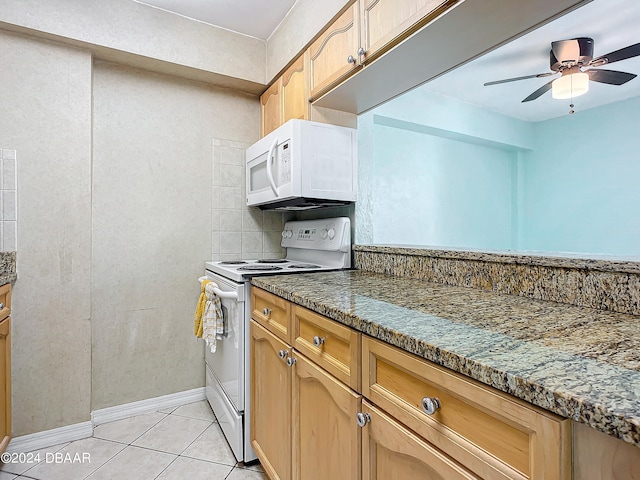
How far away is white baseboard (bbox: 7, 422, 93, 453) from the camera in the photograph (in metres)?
1.73

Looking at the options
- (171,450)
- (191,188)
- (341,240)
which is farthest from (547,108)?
(171,450)

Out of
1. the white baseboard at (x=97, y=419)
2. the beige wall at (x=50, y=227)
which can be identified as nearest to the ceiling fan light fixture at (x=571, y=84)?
Result: the beige wall at (x=50, y=227)

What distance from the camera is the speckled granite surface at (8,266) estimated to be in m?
1.66

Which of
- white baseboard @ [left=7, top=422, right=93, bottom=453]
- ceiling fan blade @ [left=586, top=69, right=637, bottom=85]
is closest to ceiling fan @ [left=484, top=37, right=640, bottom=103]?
ceiling fan blade @ [left=586, top=69, right=637, bottom=85]

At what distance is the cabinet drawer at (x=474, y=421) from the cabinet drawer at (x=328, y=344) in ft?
0.30

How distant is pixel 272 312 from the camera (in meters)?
1.39

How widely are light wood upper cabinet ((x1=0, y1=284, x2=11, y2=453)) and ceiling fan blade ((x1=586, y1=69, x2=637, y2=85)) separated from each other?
159 inches

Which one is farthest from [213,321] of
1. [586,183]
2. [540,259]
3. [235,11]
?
[586,183]

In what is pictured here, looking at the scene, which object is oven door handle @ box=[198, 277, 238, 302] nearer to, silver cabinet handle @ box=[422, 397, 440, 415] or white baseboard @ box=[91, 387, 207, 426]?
white baseboard @ box=[91, 387, 207, 426]

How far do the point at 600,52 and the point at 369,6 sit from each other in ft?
8.46

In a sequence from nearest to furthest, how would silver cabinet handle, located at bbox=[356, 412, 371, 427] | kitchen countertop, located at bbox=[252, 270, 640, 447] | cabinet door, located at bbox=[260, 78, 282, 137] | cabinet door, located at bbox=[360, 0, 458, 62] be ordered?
kitchen countertop, located at bbox=[252, 270, 640, 447] → silver cabinet handle, located at bbox=[356, 412, 371, 427] → cabinet door, located at bbox=[360, 0, 458, 62] → cabinet door, located at bbox=[260, 78, 282, 137]

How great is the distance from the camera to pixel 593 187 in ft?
13.5

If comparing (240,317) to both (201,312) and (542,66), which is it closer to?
(201,312)

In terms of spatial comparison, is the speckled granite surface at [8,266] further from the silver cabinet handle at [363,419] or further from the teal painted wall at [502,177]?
the teal painted wall at [502,177]
